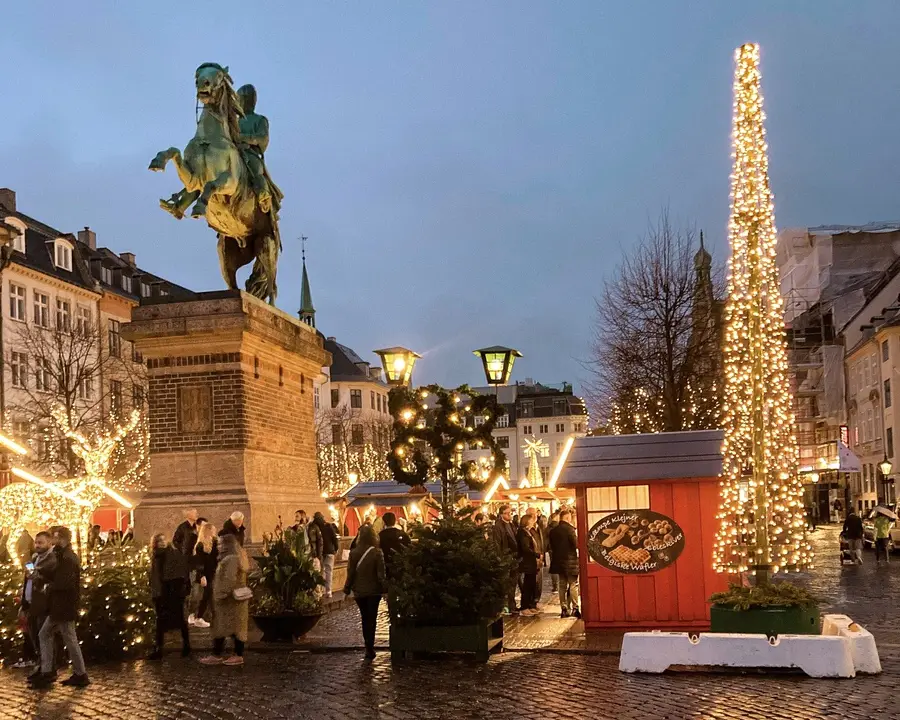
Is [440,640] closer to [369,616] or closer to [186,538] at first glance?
[369,616]

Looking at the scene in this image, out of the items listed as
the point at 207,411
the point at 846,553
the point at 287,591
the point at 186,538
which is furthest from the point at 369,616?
the point at 846,553

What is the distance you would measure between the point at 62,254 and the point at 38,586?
46776 millimetres

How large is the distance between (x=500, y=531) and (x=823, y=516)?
187 ft

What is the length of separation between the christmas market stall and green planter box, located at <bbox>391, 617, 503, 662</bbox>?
288 centimetres

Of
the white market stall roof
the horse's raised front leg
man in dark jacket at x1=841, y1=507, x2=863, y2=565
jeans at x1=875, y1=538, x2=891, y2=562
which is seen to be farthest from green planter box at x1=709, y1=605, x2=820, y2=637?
jeans at x1=875, y1=538, x2=891, y2=562

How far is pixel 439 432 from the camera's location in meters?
21.0

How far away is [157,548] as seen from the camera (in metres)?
14.7

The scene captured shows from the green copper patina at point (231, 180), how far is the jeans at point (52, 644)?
7.95 metres

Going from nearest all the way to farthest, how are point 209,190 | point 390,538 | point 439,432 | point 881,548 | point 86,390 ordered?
1. point 390,538
2. point 209,190
3. point 439,432
4. point 881,548
5. point 86,390

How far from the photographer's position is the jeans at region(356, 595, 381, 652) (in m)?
14.0

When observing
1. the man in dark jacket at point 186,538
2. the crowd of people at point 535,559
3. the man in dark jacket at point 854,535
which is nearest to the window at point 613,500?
the crowd of people at point 535,559

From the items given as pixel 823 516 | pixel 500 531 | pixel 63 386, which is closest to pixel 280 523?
pixel 500 531

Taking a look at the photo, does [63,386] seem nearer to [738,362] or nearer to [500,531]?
[500,531]

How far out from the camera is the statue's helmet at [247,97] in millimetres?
20939
